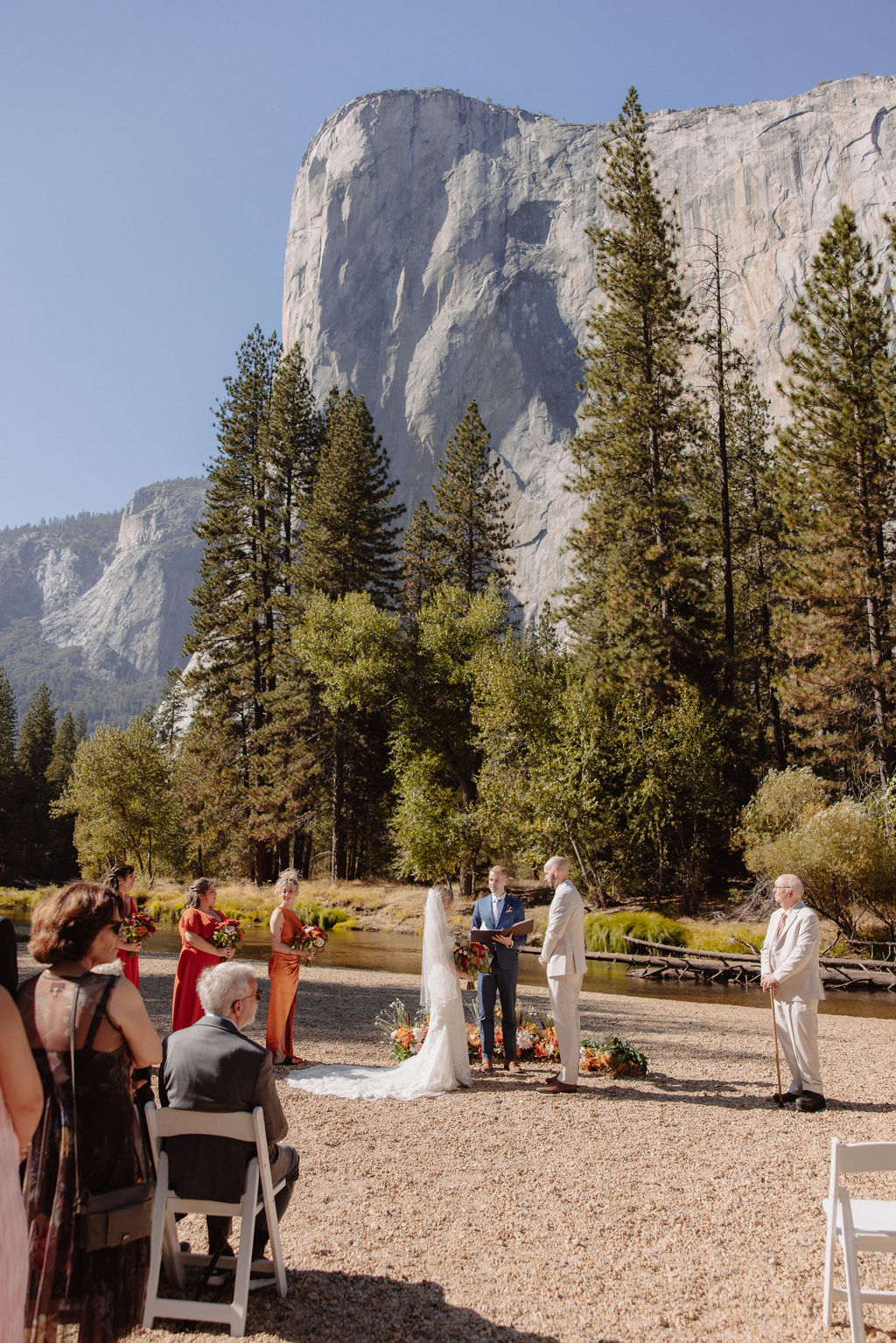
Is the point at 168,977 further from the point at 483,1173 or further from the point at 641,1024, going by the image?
the point at 483,1173

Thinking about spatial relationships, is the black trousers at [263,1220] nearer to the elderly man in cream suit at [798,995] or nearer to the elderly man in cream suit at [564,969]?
the elderly man in cream suit at [564,969]

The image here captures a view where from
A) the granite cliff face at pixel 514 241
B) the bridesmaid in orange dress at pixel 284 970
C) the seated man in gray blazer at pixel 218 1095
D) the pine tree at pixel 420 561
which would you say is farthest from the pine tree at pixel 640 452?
the granite cliff face at pixel 514 241

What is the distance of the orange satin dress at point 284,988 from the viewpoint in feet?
27.1

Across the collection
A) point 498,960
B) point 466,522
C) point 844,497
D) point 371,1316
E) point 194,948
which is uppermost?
point 466,522

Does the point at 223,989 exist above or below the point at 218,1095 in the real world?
above

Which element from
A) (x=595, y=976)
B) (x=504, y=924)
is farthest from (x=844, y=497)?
(x=504, y=924)

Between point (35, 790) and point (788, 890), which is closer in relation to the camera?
point (788, 890)

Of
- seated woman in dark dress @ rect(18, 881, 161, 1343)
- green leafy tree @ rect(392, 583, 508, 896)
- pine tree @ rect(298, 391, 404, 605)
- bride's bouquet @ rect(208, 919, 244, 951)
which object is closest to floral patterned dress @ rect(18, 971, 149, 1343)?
seated woman in dark dress @ rect(18, 881, 161, 1343)

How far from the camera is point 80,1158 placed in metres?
2.90

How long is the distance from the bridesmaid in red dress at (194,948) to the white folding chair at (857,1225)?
190 inches

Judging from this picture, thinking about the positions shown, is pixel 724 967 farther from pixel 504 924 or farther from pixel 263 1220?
pixel 263 1220

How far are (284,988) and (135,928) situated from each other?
159 centimetres

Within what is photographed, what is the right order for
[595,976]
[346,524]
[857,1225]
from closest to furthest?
[857,1225]
[595,976]
[346,524]

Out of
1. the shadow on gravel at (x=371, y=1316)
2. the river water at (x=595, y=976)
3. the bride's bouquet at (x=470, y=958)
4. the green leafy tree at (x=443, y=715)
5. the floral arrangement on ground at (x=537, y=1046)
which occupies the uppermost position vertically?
the green leafy tree at (x=443, y=715)
